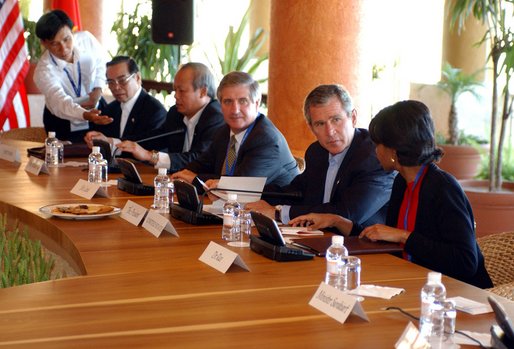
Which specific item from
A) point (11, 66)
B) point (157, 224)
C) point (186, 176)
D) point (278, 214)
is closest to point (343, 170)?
point (278, 214)

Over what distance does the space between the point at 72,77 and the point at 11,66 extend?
157cm

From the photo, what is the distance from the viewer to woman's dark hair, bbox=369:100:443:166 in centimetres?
305

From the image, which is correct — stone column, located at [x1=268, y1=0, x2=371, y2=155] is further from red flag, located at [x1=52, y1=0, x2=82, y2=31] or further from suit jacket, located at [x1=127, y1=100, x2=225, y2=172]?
red flag, located at [x1=52, y1=0, x2=82, y2=31]

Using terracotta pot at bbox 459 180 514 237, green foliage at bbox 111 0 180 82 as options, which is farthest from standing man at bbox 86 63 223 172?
green foliage at bbox 111 0 180 82

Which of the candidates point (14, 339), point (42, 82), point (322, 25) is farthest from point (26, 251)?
point (42, 82)

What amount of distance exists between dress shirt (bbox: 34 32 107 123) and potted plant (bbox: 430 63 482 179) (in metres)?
3.20

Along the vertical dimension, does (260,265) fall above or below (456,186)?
below

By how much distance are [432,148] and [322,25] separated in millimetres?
2724

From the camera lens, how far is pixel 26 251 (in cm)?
346

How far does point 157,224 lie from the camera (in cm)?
326

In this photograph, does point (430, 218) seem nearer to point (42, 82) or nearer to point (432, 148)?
point (432, 148)

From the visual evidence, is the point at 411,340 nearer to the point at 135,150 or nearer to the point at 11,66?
the point at 135,150

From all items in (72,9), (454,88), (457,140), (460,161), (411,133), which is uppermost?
(72,9)

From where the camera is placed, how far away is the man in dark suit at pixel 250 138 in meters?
4.33
